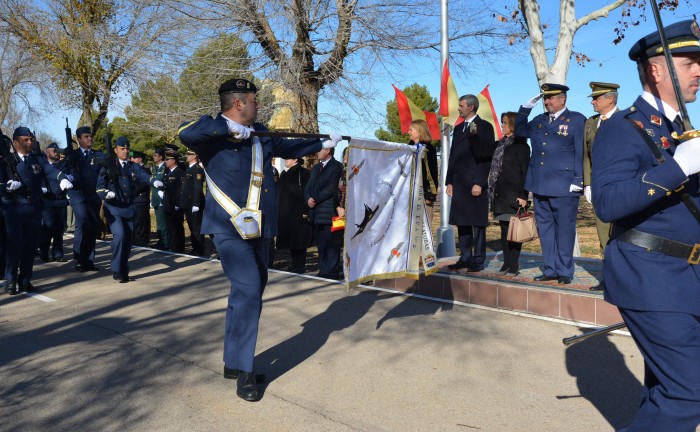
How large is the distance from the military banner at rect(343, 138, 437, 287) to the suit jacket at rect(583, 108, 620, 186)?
180cm

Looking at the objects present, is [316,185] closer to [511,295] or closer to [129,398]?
[511,295]

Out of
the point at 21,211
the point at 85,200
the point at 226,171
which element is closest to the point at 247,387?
the point at 226,171

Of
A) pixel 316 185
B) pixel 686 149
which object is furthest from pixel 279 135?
pixel 316 185

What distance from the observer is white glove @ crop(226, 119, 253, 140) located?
16.2 ft

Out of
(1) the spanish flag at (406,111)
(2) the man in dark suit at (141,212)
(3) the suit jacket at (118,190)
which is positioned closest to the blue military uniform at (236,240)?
(3) the suit jacket at (118,190)

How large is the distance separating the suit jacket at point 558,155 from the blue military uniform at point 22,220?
20.6 ft

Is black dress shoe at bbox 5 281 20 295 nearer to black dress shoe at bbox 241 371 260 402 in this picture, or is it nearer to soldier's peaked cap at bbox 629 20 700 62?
black dress shoe at bbox 241 371 260 402

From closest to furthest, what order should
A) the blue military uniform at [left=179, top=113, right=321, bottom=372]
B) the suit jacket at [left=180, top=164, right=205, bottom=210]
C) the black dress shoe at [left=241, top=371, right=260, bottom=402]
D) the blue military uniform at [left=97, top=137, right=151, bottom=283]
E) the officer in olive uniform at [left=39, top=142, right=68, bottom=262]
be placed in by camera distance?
the black dress shoe at [left=241, top=371, right=260, bottom=402] < the blue military uniform at [left=179, top=113, right=321, bottom=372] < the blue military uniform at [left=97, top=137, right=151, bottom=283] < the officer in olive uniform at [left=39, top=142, right=68, bottom=262] < the suit jacket at [left=180, top=164, right=205, bottom=210]

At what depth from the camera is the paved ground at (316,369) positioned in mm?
4469

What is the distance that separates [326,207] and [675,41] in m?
7.44

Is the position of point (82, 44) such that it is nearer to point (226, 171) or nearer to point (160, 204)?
point (160, 204)

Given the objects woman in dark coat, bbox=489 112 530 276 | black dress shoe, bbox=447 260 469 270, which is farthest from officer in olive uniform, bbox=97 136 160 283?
woman in dark coat, bbox=489 112 530 276

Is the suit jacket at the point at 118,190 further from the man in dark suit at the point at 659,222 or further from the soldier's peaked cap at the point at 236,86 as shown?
the man in dark suit at the point at 659,222

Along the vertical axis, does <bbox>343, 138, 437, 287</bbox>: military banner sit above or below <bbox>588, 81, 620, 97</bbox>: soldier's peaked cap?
below
